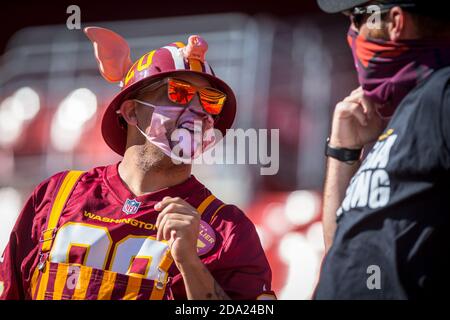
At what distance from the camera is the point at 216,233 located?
3.30 m

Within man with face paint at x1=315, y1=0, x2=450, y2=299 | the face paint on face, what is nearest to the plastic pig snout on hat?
the face paint on face

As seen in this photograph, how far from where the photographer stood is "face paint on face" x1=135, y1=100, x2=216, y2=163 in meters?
3.43

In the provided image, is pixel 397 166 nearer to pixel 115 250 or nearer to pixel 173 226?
pixel 173 226

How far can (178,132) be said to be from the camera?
344 centimetres

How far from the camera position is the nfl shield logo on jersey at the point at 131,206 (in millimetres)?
3404

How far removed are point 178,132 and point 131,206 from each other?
1.17 feet

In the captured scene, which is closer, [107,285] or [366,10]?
[366,10]

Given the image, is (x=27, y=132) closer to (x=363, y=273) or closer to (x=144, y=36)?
(x=144, y=36)

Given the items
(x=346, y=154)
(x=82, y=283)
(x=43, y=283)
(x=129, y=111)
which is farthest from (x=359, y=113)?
(x=43, y=283)

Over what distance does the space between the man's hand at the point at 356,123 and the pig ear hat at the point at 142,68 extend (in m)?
0.61

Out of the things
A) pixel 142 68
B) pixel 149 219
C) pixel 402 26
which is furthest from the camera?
pixel 142 68

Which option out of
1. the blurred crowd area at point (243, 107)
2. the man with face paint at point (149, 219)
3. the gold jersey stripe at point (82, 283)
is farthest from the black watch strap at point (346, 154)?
the blurred crowd area at point (243, 107)

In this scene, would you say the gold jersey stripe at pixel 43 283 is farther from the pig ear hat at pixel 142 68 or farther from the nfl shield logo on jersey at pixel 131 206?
the pig ear hat at pixel 142 68
